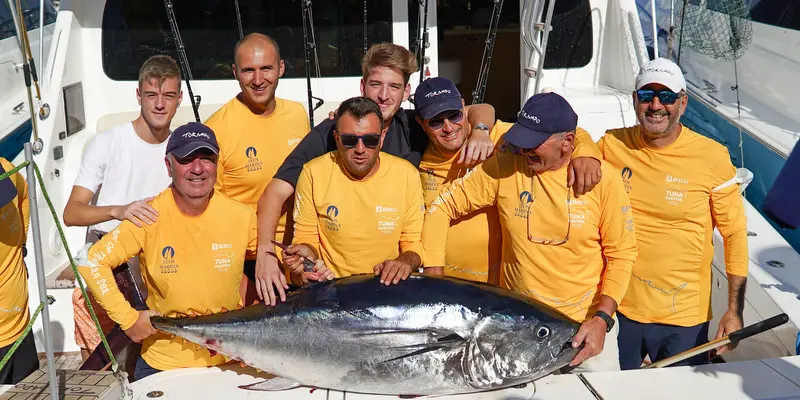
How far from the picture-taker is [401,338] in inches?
97.4

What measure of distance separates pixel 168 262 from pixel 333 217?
0.67 meters

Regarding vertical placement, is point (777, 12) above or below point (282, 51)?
above

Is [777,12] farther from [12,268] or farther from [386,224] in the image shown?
[12,268]

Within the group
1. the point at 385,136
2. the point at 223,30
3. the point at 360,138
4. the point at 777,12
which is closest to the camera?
the point at 360,138

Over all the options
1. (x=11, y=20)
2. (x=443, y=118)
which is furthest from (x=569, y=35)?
(x=11, y=20)

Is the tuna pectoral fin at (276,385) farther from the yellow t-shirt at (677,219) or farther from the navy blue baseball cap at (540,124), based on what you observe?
the yellow t-shirt at (677,219)

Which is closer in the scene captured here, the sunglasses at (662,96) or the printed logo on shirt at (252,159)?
the sunglasses at (662,96)

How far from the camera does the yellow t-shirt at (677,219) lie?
3139 mm

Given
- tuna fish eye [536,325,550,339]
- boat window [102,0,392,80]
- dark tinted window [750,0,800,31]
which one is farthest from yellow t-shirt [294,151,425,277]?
Result: dark tinted window [750,0,800,31]

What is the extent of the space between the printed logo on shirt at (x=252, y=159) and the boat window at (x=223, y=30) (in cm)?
204

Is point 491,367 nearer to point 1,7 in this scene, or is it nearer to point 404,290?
point 404,290

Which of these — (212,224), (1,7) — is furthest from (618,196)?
(1,7)

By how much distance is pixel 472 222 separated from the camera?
3.21m

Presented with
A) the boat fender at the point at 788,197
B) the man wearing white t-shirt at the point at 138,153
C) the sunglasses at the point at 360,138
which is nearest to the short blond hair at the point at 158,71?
the man wearing white t-shirt at the point at 138,153
